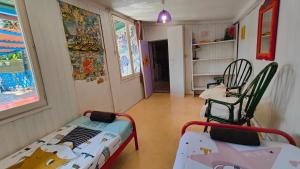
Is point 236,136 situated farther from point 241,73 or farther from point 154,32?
point 154,32

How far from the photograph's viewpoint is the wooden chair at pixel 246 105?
4.82ft

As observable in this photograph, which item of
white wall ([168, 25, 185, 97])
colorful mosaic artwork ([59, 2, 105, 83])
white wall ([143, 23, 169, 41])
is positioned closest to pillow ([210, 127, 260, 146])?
colorful mosaic artwork ([59, 2, 105, 83])

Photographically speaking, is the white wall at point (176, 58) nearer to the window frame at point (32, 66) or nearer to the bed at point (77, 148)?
the bed at point (77, 148)

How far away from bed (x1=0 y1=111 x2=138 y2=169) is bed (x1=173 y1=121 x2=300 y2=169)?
2.42 ft

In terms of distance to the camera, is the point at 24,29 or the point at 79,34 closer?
the point at 24,29

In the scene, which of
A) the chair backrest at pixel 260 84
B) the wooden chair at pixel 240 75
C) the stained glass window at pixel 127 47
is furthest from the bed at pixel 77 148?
the wooden chair at pixel 240 75

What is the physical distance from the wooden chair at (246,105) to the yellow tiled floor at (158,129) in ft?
2.50

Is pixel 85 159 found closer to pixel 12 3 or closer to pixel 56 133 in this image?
pixel 56 133

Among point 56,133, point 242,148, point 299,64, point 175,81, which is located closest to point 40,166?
point 56,133

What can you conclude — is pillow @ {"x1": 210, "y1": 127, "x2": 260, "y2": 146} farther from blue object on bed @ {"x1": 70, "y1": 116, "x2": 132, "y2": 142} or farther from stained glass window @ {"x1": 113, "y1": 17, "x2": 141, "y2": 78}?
stained glass window @ {"x1": 113, "y1": 17, "x2": 141, "y2": 78}

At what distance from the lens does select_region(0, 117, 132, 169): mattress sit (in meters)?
1.26

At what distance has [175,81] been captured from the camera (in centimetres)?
446

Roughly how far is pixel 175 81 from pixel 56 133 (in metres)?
3.36

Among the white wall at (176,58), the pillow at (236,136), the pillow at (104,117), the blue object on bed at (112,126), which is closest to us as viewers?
the pillow at (236,136)
